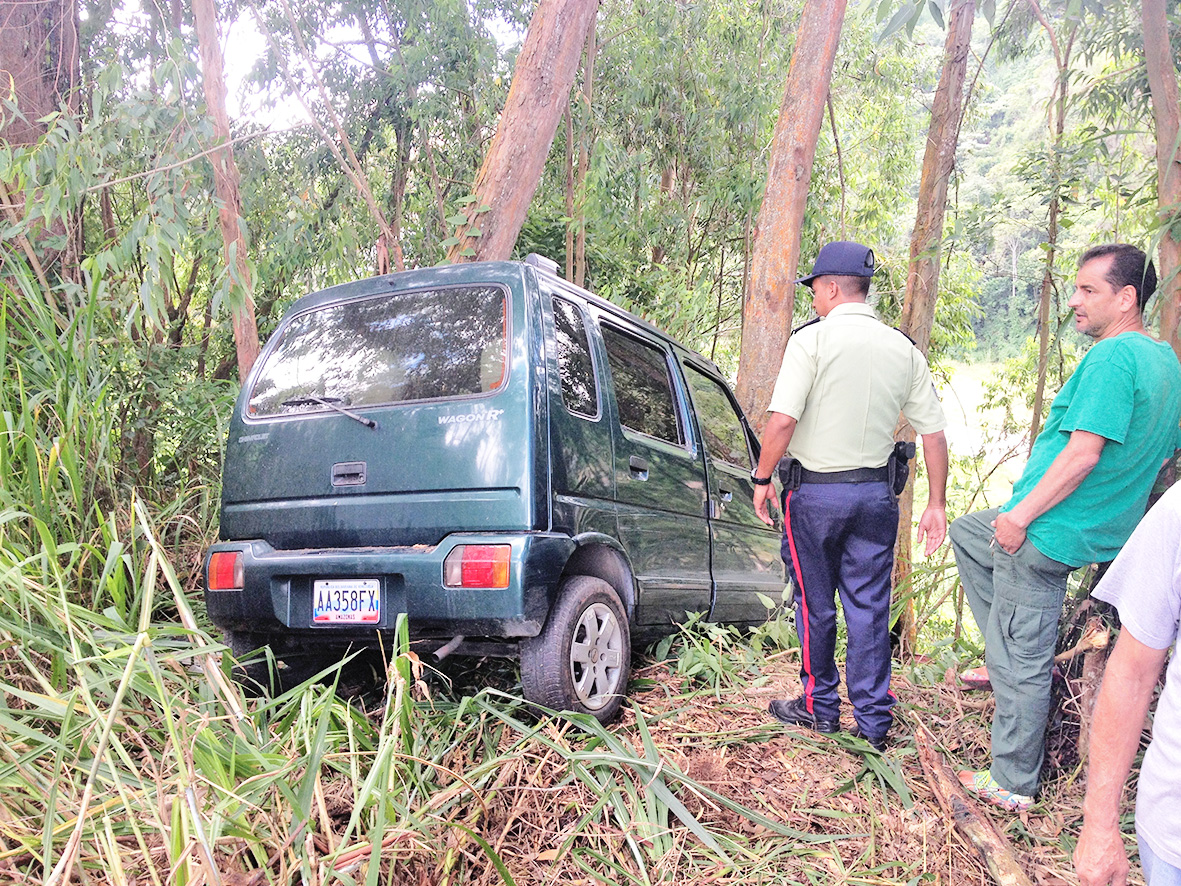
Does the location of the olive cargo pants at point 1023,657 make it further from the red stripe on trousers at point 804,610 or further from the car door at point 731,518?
the car door at point 731,518

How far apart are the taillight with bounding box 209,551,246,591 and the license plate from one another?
1.00 feet

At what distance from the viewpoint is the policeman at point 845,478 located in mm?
3279

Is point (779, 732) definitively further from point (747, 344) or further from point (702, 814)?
point (747, 344)

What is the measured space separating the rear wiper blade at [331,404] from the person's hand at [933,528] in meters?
2.09

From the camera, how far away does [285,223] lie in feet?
23.4

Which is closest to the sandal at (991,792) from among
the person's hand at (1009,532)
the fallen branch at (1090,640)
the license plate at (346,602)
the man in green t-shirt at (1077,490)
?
the man in green t-shirt at (1077,490)

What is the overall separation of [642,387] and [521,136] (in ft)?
6.72

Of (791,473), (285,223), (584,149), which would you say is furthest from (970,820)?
(584,149)

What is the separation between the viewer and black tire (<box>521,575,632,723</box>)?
9.82 ft

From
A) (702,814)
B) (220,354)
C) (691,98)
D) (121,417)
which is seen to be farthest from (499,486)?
(691,98)

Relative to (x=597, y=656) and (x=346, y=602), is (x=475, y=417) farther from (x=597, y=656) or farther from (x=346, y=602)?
(x=597, y=656)

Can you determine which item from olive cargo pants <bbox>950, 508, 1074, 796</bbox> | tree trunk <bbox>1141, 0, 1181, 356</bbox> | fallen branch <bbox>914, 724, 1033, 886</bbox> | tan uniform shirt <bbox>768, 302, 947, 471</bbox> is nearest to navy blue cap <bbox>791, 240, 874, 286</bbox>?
tan uniform shirt <bbox>768, 302, 947, 471</bbox>

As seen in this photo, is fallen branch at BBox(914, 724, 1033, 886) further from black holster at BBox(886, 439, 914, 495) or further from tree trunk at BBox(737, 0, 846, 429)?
tree trunk at BBox(737, 0, 846, 429)

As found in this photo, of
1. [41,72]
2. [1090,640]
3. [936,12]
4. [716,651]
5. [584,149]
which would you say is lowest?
[716,651]
